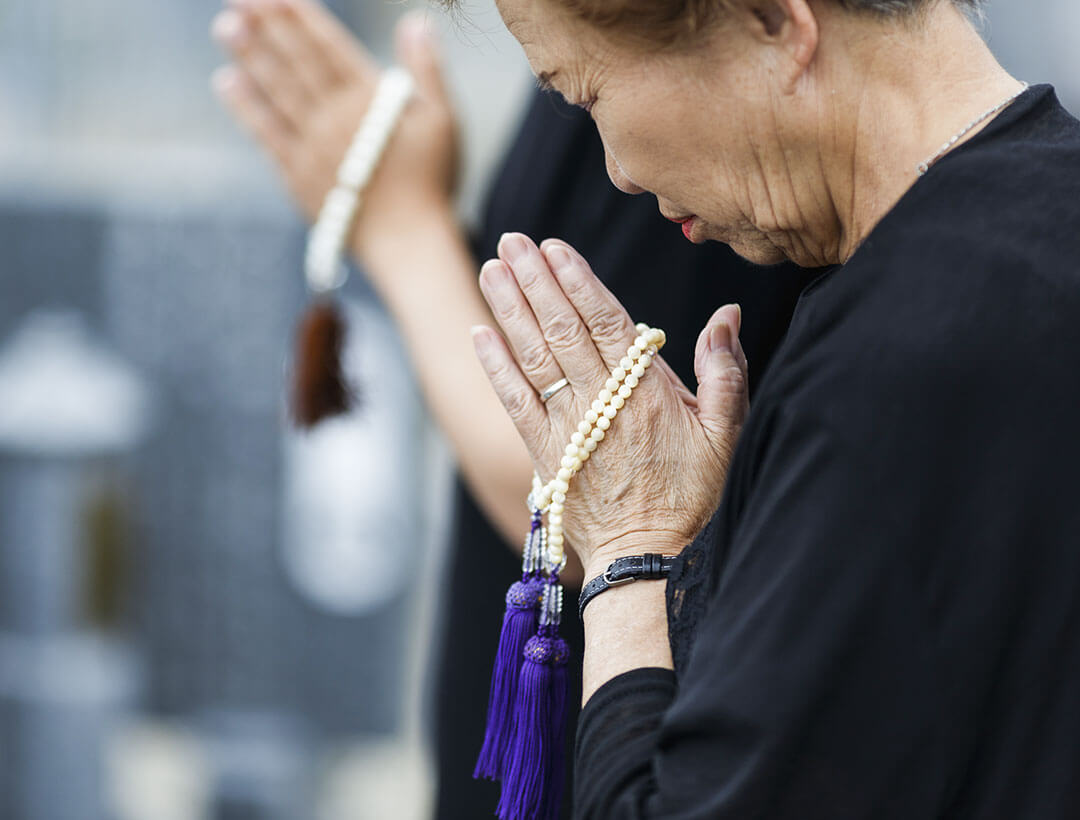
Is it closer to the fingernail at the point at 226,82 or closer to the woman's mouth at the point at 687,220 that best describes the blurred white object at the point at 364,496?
the fingernail at the point at 226,82

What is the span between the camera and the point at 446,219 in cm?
174

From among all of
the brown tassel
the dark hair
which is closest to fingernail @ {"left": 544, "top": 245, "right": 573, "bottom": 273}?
the dark hair

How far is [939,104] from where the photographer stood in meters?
0.90

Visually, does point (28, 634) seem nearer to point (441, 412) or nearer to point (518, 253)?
point (441, 412)

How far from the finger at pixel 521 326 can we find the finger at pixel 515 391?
19 millimetres

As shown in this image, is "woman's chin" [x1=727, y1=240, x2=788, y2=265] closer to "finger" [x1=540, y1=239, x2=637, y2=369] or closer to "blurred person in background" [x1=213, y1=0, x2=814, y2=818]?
"finger" [x1=540, y1=239, x2=637, y2=369]

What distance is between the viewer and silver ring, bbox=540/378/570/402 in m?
1.09

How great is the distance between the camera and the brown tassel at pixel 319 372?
5.84 ft

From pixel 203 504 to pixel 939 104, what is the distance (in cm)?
286

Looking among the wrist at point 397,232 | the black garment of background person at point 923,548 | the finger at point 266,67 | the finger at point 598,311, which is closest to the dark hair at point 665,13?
the black garment of background person at point 923,548

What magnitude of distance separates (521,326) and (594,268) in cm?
32

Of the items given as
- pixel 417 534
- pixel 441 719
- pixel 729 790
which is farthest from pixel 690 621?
pixel 417 534

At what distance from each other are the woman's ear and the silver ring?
339 mm

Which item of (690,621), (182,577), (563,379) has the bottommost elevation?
(182,577)
